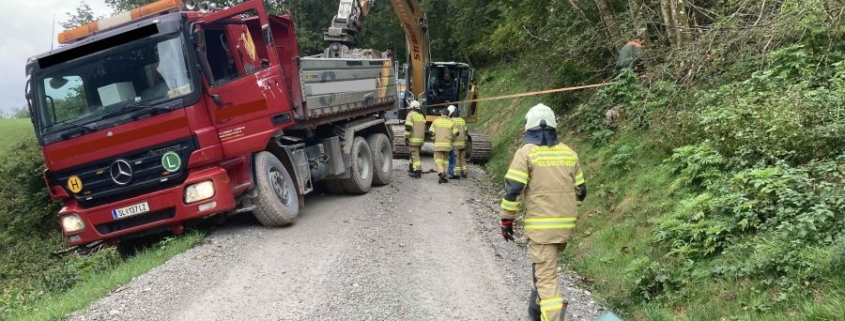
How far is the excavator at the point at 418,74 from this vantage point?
37.0 feet

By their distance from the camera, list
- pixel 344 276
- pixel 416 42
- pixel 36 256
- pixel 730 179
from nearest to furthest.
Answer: pixel 730 179 → pixel 344 276 → pixel 36 256 → pixel 416 42

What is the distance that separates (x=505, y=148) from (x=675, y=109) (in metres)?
6.58

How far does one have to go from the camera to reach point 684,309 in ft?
13.2

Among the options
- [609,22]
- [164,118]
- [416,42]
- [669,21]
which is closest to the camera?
[164,118]

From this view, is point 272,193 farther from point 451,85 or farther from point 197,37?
point 451,85

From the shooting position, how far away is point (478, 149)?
13.4m

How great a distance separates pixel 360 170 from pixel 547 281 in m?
5.97

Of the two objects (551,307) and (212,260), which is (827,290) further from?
(212,260)

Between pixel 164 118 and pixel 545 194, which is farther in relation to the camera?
pixel 164 118

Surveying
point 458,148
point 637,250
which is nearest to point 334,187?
point 458,148

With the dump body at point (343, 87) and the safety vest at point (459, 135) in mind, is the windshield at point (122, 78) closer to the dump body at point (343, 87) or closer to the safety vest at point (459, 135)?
the dump body at point (343, 87)

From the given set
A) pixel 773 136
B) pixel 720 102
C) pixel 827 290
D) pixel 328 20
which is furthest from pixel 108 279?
pixel 328 20

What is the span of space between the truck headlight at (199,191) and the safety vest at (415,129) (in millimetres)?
5428

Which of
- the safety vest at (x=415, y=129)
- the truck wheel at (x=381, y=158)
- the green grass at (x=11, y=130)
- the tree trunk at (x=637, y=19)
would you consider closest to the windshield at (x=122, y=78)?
the truck wheel at (x=381, y=158)
